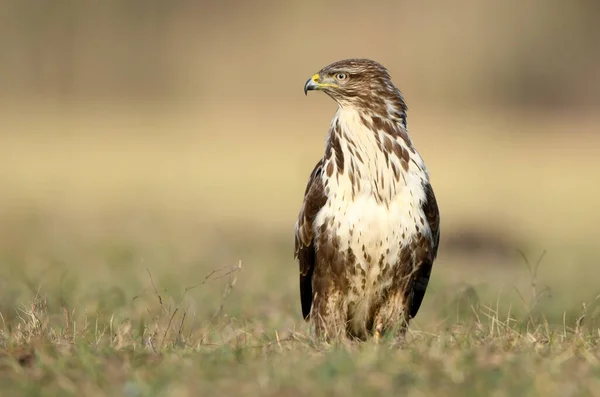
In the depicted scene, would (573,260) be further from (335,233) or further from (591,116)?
(591,116)

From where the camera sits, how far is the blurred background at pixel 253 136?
1140 cm

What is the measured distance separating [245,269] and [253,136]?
15160 mm

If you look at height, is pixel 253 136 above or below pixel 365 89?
below

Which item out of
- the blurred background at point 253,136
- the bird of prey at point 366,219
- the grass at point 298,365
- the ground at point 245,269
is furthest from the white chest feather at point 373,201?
the blurred background at point 253,136

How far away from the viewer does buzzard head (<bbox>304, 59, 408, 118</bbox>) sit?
273 inches

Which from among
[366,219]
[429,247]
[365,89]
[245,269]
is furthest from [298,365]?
[245,269]

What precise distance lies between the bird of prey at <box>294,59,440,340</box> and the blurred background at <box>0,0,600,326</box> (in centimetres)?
85

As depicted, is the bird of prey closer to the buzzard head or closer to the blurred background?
the buzzard head

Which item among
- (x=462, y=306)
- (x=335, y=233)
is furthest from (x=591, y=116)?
(x=335, y=233)

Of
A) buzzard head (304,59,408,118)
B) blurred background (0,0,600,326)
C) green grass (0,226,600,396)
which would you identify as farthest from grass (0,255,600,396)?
buzzard head (304,59,408,118)

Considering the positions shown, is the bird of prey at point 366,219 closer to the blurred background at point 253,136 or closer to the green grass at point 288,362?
the green grass at point 288,362

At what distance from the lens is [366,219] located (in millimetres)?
6574

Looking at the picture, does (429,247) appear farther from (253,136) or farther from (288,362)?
(253,136)

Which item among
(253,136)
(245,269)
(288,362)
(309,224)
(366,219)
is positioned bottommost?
(253,136)
